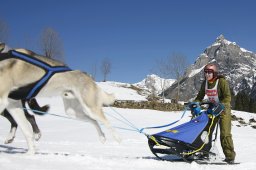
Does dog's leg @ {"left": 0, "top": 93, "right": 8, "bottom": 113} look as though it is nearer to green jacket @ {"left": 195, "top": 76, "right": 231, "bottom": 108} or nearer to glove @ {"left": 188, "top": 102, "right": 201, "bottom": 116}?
glove @ {"left": 188, "top": 102, "right": 201, "bottom": 116}

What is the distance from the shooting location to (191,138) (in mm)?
6074

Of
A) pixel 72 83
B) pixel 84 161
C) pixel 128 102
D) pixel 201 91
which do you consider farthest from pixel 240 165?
pixel 128 102

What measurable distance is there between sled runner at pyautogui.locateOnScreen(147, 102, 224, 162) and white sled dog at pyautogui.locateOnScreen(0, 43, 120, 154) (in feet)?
2.56

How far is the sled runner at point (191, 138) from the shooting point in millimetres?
6023

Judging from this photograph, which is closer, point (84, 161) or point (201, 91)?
point (84, 161)

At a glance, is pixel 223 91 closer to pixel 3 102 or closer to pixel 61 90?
pixel 61 90

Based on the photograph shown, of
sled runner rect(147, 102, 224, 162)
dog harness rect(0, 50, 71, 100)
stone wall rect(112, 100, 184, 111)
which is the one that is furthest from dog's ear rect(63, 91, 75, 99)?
stone wall rect(112, 100, 184, 111)

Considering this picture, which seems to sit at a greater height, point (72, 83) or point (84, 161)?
point (72, 83)

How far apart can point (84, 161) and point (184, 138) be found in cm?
174

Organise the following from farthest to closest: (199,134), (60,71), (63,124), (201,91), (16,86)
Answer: (63,124) → (201,91) → (199,134) → (60,71) → (16,86)

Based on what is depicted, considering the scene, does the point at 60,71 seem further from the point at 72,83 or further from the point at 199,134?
the point at 199,134

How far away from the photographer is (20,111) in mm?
5758

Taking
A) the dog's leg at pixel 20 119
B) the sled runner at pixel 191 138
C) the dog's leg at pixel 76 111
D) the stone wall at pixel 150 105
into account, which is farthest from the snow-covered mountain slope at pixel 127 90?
the dog's leg at pixel 20 119

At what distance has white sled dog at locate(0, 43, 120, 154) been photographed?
17.7ft
